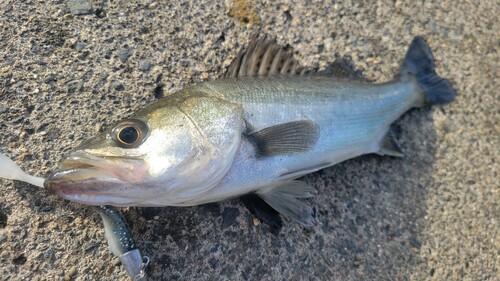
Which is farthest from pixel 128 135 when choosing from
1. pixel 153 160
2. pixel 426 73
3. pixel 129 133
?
pixel 426 73

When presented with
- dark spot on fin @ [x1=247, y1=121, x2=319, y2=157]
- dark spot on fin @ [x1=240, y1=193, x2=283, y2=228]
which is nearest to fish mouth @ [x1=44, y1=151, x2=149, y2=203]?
dark spot on fin @ [x1=247, y1=121, x2=319, y2=157]

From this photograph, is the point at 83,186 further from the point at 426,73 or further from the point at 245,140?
the point at 426,73

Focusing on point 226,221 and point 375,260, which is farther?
point 375,260

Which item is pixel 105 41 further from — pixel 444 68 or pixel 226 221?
pixel 444 68

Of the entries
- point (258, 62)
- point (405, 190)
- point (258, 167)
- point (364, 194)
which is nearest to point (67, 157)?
point (258, 167)

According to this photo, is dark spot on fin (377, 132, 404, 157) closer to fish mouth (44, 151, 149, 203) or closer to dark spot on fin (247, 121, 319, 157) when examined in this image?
dark spot on fin (247, 121, 319, 157)

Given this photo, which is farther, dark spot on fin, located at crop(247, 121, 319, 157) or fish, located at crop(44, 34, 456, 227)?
dark spot on fin, located at crop(247, 121, 319, 157)

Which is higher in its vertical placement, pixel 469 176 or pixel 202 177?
pixel 202 177
